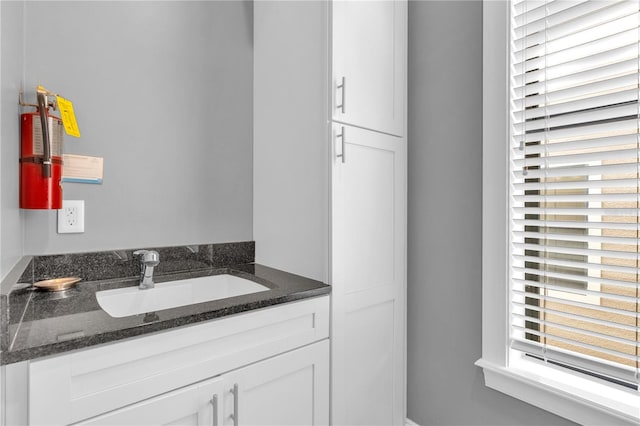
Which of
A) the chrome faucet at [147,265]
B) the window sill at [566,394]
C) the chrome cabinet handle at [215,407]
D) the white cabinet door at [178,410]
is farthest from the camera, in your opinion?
the chrome faucet at [147,265]

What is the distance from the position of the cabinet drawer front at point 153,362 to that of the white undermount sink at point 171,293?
7.7 inches

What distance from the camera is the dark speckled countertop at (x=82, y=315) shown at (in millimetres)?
737

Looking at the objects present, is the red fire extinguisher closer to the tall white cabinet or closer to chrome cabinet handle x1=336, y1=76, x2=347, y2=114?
the tall white cabinet

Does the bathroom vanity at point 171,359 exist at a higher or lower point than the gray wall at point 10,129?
lower

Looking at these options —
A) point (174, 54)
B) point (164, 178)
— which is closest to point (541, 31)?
point (174, 54)

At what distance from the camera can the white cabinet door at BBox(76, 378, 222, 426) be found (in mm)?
842

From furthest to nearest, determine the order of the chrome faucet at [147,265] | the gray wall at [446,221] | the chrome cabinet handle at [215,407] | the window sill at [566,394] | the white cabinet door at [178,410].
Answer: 1. the gray wall at [446,221]
2. the chrome faucet at [147,265]
3. the window sill at [566,394]
4. the chrome cabinet handle at [215,407]
5. the white cabinet door at [178,410]

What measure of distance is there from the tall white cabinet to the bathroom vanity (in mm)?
152

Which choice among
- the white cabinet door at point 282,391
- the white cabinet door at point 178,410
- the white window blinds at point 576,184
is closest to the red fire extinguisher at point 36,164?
the white cabinet door at point 178,410

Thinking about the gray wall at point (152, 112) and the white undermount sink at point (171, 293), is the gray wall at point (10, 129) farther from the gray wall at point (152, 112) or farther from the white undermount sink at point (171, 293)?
the white undermount sink at point (171, 293)

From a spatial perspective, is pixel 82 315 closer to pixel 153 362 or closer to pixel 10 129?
pixel 153 362

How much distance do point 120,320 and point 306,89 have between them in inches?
39.3

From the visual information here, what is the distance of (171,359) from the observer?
0.92 meters

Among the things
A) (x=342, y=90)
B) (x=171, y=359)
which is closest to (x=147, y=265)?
(x=171, y=359)
